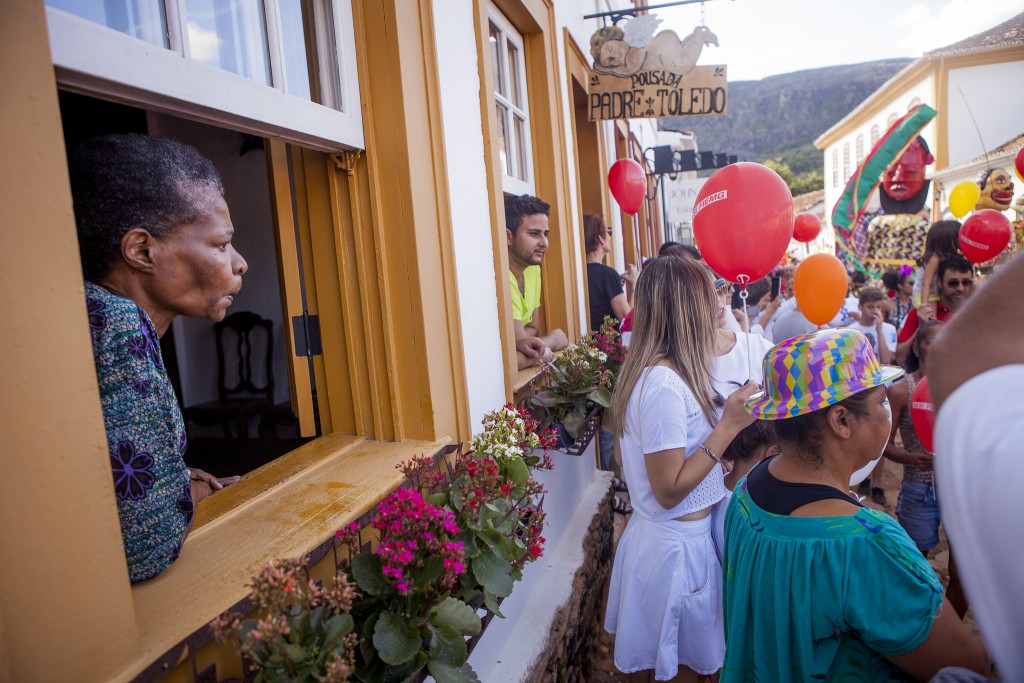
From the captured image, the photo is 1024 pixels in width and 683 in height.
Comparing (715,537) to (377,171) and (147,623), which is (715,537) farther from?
(147,623)

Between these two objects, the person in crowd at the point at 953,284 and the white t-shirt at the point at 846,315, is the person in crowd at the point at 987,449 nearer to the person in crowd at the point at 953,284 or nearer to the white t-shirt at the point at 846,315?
the person in crowd at the point at 953,284

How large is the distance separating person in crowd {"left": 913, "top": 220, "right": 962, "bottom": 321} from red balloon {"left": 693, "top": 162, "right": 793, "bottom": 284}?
229 cm

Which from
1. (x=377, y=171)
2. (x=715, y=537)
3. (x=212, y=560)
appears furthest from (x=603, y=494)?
(x=212, y=560)

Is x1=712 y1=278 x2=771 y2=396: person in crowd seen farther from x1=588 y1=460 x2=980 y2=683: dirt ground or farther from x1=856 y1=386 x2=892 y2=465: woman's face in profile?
x1=856 y1=386 x2=892 y2=465: woman's face in profile

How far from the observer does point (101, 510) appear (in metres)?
0.87

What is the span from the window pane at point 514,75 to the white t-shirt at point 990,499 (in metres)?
3.13

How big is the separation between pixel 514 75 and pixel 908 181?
10766 millimetres

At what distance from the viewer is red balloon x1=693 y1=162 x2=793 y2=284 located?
9.42ft

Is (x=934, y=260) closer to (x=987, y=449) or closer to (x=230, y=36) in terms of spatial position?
(x=987, y=449)

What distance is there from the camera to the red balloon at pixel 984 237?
199 inches

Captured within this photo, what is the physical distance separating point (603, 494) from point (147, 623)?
132 inches

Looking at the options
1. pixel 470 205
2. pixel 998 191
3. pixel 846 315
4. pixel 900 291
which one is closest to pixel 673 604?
pixel 470 205

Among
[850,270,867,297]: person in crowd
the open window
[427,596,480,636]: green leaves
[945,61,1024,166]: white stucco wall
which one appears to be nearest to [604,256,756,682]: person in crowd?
[427,596,480,636]: green leaves

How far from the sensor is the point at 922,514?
3385mm
